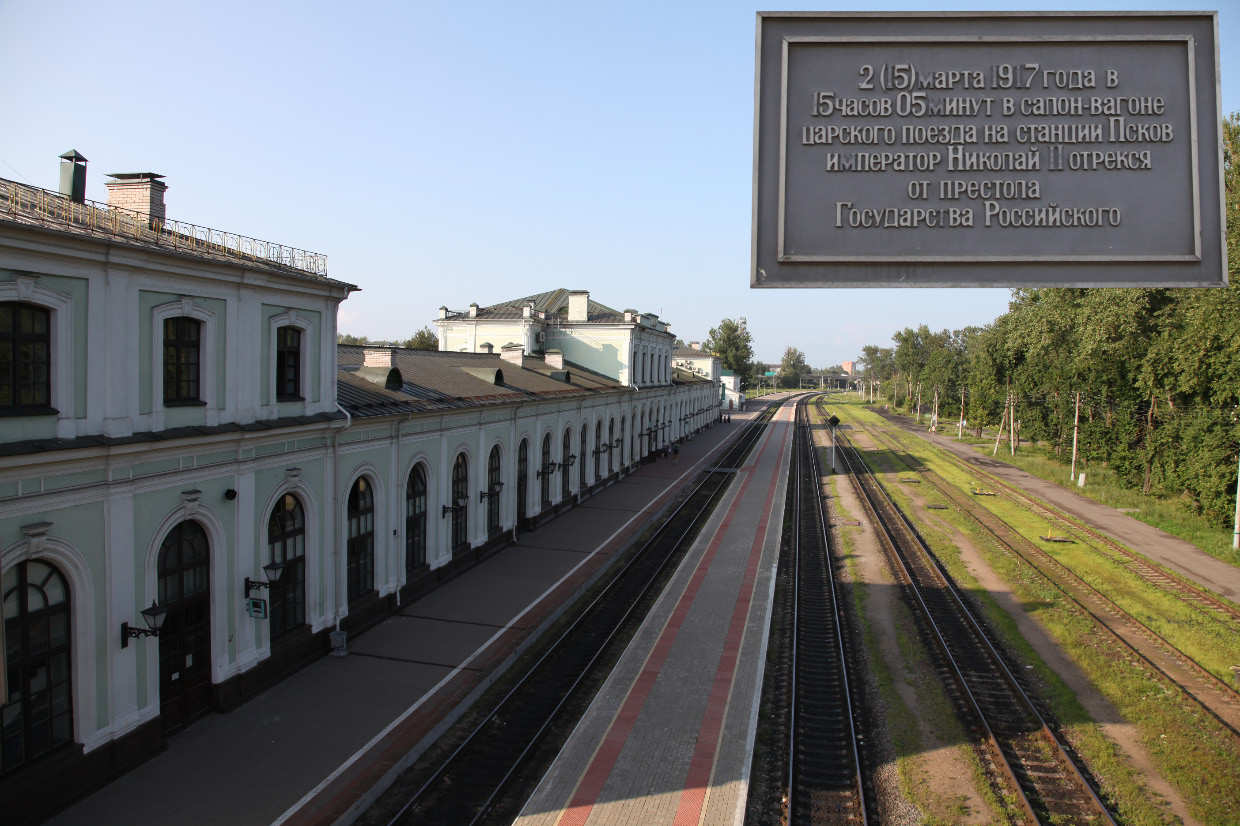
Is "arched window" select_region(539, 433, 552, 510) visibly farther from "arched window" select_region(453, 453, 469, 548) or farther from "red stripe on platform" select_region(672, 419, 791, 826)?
"red stripe on platform" select_region(672, 419, 791, 826)

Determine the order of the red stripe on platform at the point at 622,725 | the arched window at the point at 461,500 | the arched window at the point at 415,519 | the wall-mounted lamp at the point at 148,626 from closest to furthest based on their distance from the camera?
the red stripe on platform at the point at 622,725 < the wall-mounted lamp at the point at 148,626 < the arched window at the point at 415,519 < the arched window at the point at 461,500

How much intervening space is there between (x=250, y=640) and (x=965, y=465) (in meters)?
46.1

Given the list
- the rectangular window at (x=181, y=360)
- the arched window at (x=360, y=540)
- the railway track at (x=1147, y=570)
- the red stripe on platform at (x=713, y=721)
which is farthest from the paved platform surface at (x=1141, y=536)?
the rectangular window at (x=181, y=360)

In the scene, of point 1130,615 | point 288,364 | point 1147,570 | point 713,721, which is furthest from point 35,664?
point 1147,570

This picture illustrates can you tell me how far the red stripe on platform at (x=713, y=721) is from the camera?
10031 millimetres

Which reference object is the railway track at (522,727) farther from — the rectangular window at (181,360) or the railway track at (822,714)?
the rectangular window at (181,360)

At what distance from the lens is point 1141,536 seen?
2805cm

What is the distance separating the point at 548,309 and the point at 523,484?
2267 cm

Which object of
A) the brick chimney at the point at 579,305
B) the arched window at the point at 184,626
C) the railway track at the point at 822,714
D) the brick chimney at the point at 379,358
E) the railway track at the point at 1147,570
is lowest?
the railway track at the point at 822,714

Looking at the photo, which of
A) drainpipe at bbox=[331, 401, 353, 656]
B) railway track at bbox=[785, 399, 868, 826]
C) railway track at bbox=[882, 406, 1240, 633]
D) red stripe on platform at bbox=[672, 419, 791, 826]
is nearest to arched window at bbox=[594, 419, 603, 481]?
railway track at bbox=[785, 399, 868, 826]

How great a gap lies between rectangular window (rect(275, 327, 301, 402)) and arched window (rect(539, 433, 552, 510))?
14337 millimetres

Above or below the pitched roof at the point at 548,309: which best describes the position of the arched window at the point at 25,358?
below

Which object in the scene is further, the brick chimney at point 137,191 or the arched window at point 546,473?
the arched window at point 546,473

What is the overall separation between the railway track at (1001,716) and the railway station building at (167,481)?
12027 mm
